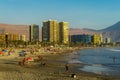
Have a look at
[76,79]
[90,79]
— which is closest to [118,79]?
[90,79]

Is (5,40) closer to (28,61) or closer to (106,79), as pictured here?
(28,61)

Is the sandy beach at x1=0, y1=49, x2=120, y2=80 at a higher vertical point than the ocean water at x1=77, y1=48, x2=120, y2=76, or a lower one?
higher

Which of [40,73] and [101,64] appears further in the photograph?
[101,64]

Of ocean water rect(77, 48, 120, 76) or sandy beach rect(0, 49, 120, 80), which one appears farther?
ocean water rect(77, 48, 120, 76)

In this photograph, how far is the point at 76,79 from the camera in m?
29.9

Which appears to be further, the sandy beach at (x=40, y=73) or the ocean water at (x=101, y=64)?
the ocean water at (x=101, y=64)

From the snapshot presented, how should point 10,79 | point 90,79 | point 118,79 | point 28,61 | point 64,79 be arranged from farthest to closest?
point 28,61 → point 118,79 → point 90,79 → point 64,79 → point 10,79

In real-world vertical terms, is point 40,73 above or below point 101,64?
above

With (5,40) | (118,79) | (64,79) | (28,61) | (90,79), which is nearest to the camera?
(64,79)

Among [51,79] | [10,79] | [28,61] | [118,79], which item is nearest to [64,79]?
[51,79]

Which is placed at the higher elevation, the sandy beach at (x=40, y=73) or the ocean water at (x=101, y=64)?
the sandy beach at (x=40, y=73)

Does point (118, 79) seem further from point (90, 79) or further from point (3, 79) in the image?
point (3, 79)

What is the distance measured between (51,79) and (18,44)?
157395 mm

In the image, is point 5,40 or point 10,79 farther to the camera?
point 5,40
